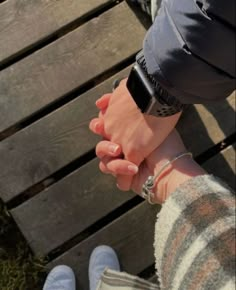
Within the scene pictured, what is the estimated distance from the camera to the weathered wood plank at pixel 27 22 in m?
1.53

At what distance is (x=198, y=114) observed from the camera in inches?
60.5

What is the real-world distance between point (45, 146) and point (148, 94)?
43 cm

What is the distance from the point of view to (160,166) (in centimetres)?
125

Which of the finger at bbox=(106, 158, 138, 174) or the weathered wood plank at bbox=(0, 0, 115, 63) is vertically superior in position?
the weathered wood plank at bbox=(0, 0, 115, 63)

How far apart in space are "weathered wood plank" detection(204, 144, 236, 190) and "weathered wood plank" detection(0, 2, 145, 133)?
376 mm

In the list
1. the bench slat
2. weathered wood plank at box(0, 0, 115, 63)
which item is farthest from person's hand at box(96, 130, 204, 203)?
weathered wood plank at box(0, 0, 115, 63)

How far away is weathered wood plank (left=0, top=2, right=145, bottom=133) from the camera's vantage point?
4.91 ft

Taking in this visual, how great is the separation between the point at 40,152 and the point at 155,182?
0.37 meters

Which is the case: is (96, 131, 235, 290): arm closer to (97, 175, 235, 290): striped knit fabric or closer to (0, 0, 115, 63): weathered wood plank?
(97, 175, 235, 290): striped knit fabric

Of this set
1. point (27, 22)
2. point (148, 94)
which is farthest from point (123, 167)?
point (27, 22)

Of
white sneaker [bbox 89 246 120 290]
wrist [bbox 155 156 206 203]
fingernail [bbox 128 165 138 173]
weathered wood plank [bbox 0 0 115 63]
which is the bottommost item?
white sneaker [bbox 89 246 120 290]

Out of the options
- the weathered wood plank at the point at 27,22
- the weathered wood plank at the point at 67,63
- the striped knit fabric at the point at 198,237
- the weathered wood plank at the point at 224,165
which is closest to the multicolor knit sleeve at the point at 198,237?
the striped knit fabric at the point at 198,237

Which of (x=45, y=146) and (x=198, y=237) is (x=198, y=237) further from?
(x=45, y=146)

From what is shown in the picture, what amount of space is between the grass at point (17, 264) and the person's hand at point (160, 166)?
1.17 ft
